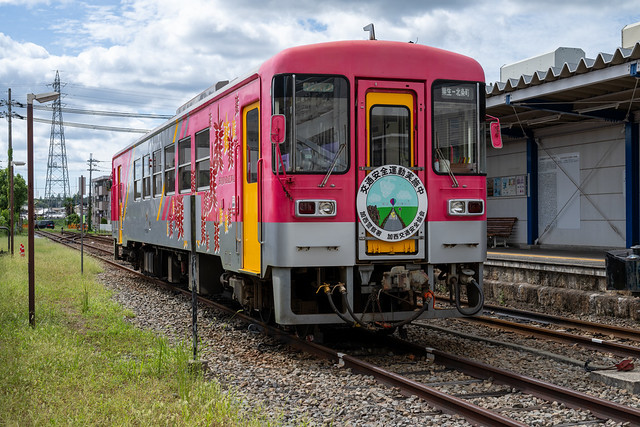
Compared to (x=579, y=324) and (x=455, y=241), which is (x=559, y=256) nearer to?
(x=579, y=324)

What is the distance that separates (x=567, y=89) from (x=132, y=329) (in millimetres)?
8707

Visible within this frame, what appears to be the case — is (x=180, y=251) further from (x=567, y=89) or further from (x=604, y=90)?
(x=604, y=90)

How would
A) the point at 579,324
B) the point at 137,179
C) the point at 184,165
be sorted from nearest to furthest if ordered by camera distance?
the point at 579,324
the point at 184,165
the point at 137,179

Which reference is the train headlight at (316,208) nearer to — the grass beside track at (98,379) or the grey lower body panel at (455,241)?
the grey lower body panel at (455,241)

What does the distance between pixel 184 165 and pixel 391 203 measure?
4.69 m

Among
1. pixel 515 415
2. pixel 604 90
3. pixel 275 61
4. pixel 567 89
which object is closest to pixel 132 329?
pixel 275 61

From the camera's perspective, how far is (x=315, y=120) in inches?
278

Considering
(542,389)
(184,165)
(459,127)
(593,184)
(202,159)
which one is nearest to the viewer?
(542,389)

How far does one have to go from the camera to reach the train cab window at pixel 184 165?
10.5 m

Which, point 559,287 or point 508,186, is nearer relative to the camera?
point 559,287

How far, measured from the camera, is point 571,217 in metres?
16.3

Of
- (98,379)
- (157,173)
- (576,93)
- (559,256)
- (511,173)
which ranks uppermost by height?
(576,93)

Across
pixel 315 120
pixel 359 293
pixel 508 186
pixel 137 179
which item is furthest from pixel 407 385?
pixel 508 186

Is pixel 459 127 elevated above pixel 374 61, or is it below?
below
